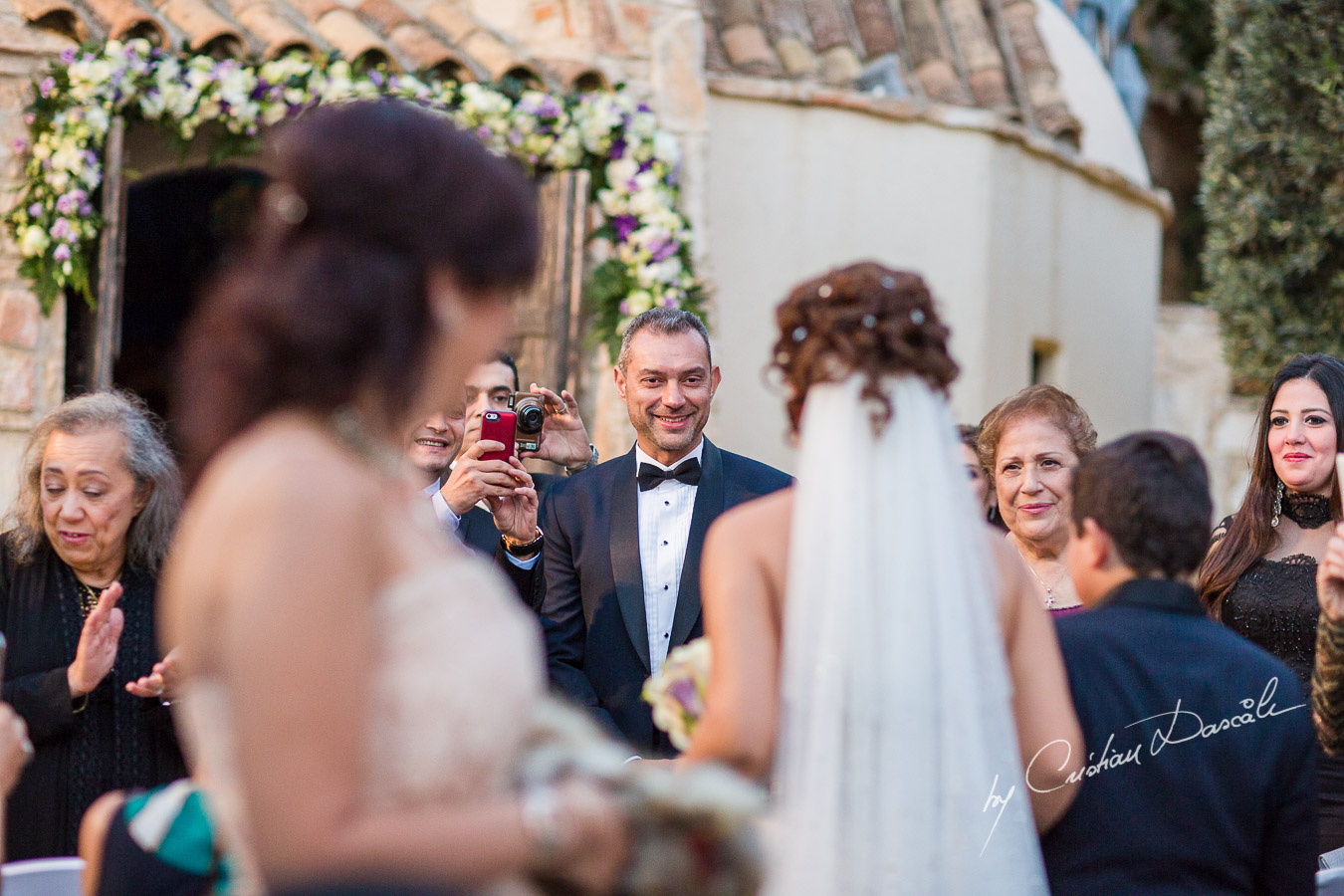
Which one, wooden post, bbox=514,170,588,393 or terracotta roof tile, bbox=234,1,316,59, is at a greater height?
terracotta roof tile, bbox=234,1,316,59

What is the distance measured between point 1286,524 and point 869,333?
2.51m

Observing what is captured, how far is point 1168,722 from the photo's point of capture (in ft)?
7.76

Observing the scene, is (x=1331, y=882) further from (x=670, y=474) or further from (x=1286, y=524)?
(x=670, y=474)

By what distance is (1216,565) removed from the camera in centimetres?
406

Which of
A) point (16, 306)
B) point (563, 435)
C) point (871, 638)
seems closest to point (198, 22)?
point (16, 306)

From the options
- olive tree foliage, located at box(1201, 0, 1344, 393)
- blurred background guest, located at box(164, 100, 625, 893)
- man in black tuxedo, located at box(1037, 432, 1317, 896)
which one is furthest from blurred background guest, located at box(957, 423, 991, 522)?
olive tree foliage, located at box(1201, 0, 1344, 393)

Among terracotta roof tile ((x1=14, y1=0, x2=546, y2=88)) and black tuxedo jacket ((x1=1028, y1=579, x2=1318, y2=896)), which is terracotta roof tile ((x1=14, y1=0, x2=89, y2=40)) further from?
black tuxedo jacket ((x1=1028, y1=579, x2=1318, y2=896))

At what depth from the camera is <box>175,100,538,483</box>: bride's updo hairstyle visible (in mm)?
1555

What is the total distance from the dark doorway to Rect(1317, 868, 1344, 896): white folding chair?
20.5 feet

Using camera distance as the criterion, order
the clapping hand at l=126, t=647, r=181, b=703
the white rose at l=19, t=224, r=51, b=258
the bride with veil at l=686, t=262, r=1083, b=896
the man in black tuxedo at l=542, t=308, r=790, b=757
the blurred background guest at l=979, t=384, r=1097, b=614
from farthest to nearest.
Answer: the white rose at l=19, t=224, r=51, b=258 < the man in black tuxedo at l=542, t=308, r=790, b=757 < the blurred background guest at l=979, t=384, r=1097, b=614 < the clapping hand at l=126, t=647, r=181, b=703 < the bride with veil at l=686, t=262, r=1083, b=896

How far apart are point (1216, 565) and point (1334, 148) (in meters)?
5.62

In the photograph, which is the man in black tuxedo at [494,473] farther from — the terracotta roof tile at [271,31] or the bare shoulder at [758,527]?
the terracotta roof tile at [271,31]

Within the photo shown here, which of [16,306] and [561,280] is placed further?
[561,280]

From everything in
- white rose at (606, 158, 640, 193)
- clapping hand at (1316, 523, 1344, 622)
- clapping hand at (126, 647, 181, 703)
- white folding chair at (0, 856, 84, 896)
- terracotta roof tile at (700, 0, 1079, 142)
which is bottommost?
white folding chair at (0, 856, 84, 896)
